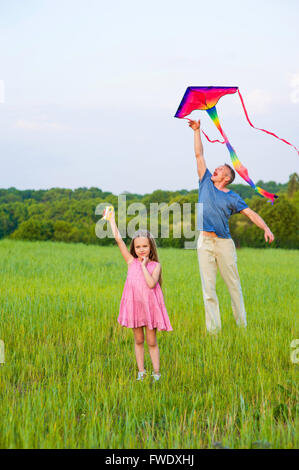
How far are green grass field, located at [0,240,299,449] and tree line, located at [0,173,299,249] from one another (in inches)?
859

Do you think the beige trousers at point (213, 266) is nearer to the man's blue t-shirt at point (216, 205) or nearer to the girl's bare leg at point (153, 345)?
the man's blue t-shirt at point (216, 205)

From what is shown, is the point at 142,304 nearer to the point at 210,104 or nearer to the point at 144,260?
the point at 144,260

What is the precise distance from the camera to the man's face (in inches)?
214

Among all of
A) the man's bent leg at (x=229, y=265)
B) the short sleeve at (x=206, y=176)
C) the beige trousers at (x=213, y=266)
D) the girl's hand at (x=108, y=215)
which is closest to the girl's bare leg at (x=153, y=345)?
the girl's hand at (x=108, y=215)

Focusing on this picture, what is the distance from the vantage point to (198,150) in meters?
5.21

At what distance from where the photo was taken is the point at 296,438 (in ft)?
9.23

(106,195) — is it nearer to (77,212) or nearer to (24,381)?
(77,212)

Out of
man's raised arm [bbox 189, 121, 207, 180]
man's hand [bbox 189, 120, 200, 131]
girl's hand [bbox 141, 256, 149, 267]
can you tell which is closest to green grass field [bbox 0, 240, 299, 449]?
girl's hand [bbox 141, 256, 149, 267]

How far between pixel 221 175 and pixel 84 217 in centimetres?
2871

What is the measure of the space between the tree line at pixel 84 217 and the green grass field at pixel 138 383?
71.6 feet

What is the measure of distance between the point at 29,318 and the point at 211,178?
3.14 meters

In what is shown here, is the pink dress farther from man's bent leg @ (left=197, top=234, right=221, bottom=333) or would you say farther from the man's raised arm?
the man's raised arm
